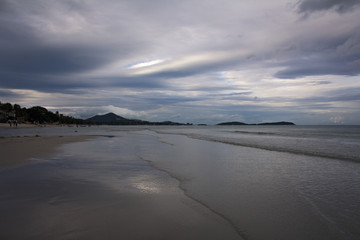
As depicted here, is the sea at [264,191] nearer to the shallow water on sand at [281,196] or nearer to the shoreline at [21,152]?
the shallow water on sand at [281,196]

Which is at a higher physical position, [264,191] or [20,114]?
[20,114]

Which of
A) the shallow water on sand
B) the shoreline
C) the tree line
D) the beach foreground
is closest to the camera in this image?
the beach foreground

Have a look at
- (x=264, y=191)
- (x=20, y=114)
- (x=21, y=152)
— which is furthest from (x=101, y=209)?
(x=20, y=114)

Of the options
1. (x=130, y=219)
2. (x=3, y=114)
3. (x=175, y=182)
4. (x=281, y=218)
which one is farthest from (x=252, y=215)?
(x=3, y=114)

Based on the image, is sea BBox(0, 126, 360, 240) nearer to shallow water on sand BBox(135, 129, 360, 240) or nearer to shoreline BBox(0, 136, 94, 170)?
shallow water on sand BBox(135, 129, 360, 240)

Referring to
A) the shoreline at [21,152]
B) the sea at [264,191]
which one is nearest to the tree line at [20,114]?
the shoreline at [21,152]

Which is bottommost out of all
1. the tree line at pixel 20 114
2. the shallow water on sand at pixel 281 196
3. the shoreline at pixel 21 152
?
the shoreline at pixel 21 152

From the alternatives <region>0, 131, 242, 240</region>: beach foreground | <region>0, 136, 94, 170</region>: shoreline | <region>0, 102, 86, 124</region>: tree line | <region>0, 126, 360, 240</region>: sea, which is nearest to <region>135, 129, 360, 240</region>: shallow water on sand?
<region>0, 126, 360, 240</region>: sea

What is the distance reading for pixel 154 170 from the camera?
945cm

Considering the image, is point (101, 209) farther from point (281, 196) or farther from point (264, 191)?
point (281, 196)

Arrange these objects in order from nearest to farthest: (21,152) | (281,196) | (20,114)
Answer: (281,196)
(21,152)
(20,114)

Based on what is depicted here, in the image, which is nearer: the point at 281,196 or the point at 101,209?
the point at 101,209

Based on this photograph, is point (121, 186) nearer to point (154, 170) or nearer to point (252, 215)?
point (154, 170)

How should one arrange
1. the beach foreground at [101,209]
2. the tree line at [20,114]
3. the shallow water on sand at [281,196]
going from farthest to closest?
the tree line at [20,114]
the shallow water on sand at [281,196]
the beach foreground at [101,209]
